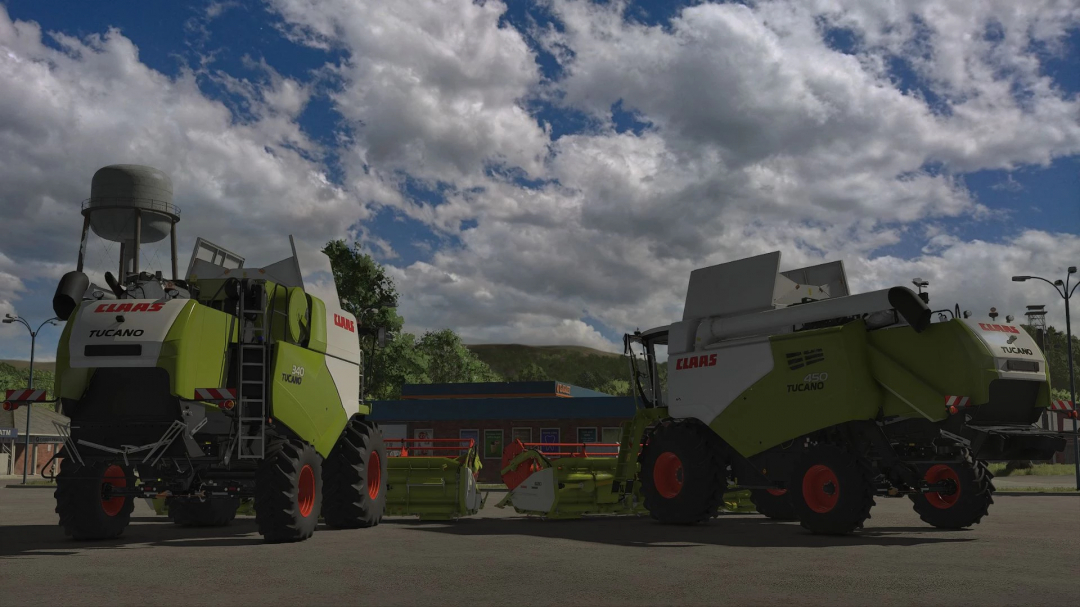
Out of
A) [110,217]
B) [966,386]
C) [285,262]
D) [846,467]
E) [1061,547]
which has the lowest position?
[1061,547]

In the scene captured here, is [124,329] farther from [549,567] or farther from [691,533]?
[691,533]

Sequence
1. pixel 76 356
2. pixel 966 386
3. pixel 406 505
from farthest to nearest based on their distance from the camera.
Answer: pixel 406 505 < pixel 966 386 < pixel 76 356

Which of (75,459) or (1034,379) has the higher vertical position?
(1034,379)

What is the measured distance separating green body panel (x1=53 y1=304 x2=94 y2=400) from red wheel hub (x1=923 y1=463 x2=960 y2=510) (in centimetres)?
1209

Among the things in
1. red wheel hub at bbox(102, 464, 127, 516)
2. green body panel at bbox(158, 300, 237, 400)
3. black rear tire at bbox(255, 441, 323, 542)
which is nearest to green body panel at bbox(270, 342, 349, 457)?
black rear tire at bbox(255, 441, 323, 542)

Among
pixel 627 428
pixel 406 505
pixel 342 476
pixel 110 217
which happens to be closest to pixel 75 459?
pixel 342 476

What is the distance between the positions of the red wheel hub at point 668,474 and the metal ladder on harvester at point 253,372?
687 cm

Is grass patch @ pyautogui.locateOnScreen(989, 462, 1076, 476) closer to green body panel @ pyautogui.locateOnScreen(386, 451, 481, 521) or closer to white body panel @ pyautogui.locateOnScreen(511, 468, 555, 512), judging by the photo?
white body panel @ pyautogui.locateOnScreen(511, 468, 555, 512)

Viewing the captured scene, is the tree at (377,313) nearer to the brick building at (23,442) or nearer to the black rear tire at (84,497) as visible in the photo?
the brick building at (23,442)

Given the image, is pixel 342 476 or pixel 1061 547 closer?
pixel 1061 547

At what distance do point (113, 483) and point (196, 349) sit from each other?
2.67m

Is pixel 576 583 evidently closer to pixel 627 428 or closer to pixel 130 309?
pixel 130 309

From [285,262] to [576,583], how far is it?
8249 mm

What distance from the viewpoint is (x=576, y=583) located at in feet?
29.0
